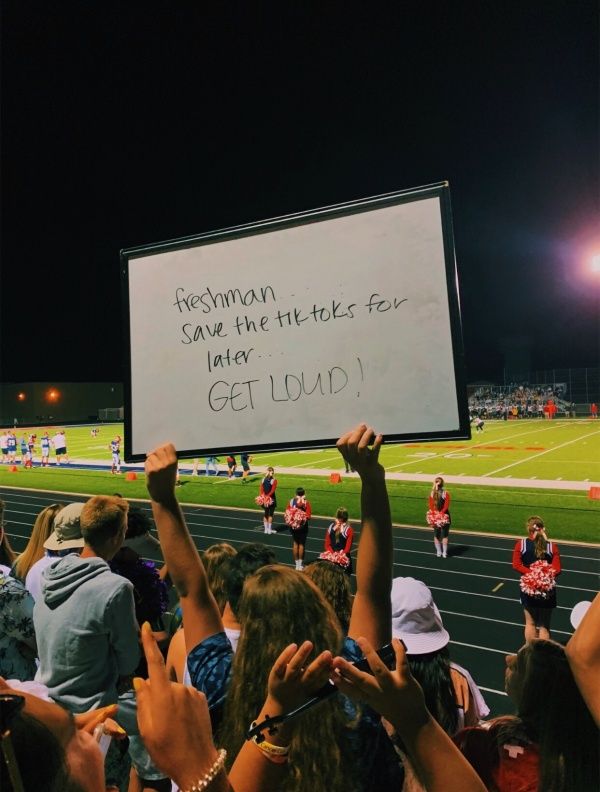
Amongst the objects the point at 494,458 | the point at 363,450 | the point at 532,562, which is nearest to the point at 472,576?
the point at 532,562

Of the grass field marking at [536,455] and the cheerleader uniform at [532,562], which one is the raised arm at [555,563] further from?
the grass field marking at [536,455]

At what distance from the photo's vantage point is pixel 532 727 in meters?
1.71

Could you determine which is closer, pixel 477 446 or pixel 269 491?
pixel 269 491

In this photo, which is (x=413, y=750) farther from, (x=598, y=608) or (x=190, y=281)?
(x=190, y=281)

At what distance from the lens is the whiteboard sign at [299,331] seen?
172 centimetres

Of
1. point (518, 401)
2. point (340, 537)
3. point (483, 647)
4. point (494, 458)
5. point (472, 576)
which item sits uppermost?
point (518, 401)

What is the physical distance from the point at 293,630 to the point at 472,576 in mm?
9902

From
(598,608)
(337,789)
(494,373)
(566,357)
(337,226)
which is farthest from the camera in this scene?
(494,373)

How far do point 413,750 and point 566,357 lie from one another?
350 feet

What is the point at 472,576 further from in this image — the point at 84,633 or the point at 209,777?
the point at 209,777

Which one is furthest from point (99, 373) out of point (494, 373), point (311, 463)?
point (494, 373)

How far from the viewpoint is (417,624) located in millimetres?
2773

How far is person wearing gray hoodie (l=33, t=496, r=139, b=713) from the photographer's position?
2.61 metres

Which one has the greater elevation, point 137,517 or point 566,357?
point 566,357
